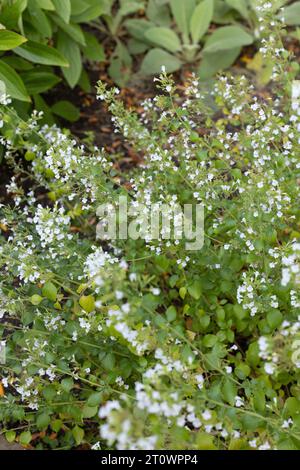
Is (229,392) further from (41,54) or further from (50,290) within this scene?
(41,54)

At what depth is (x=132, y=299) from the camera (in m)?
1.93

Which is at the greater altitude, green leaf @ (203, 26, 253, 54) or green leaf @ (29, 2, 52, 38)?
green leaf @ (203, 26, 253, 54)

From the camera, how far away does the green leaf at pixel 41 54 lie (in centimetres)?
355

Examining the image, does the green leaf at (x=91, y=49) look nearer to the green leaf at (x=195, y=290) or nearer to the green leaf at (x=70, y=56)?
the green leaf at (x=70, y=56)

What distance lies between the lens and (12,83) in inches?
131

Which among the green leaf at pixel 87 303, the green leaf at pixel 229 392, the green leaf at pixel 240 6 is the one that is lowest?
the green leaf at pixel 229 392

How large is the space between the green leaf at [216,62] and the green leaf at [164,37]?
23 cm

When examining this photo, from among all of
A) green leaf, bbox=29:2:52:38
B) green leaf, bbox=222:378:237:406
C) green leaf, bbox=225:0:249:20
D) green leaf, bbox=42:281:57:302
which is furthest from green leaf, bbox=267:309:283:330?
green leaf, bbox=225:0:249:20

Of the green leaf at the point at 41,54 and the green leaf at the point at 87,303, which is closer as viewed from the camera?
the green leaf at the point at 87,303

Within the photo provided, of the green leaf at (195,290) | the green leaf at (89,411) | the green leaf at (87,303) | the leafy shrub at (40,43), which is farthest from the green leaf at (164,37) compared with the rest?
the green leaf at (89,411)

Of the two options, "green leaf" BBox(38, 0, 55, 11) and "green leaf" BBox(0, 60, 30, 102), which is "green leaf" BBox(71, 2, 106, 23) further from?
"green leaf" BBox(0, 60, 30, 102)

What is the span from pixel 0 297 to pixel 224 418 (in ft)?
3.41

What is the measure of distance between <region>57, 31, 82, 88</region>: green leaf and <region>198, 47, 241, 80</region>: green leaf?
103cm

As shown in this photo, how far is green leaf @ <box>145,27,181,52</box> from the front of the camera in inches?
177
